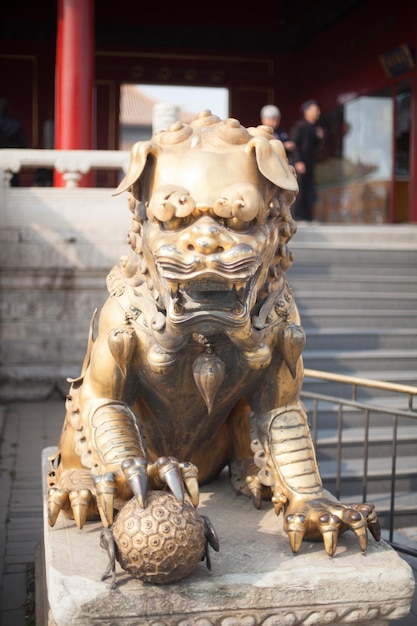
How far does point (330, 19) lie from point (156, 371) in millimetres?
11524

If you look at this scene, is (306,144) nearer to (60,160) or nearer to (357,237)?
(357,237)

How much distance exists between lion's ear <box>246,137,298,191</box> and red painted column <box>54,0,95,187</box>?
6291mm

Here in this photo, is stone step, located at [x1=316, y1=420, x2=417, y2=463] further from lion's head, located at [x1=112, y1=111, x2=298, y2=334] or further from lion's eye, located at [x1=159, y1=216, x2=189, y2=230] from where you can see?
lion's eye, located at [x1=159, y1=216, x2=189, y2=230]

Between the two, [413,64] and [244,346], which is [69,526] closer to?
[244,346]

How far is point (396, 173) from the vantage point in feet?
36.8

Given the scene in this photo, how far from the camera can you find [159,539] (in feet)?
5.46

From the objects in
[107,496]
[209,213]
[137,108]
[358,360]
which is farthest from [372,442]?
[137,108]

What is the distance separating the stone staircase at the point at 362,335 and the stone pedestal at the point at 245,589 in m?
1.85

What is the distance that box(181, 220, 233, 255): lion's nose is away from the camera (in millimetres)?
1686

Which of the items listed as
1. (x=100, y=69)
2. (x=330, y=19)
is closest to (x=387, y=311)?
(x=330, y=19)

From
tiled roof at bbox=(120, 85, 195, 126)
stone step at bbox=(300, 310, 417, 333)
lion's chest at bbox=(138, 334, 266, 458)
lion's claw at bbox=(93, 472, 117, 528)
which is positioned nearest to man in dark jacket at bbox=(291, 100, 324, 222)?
stone step at bbox=(300, 310, 417, 333)

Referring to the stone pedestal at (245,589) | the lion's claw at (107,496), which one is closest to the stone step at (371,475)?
the stone pedestal at (245,589)

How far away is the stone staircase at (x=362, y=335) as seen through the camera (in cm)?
483

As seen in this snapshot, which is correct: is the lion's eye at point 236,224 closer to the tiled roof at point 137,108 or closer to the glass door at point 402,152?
the glass door at point 402,152
